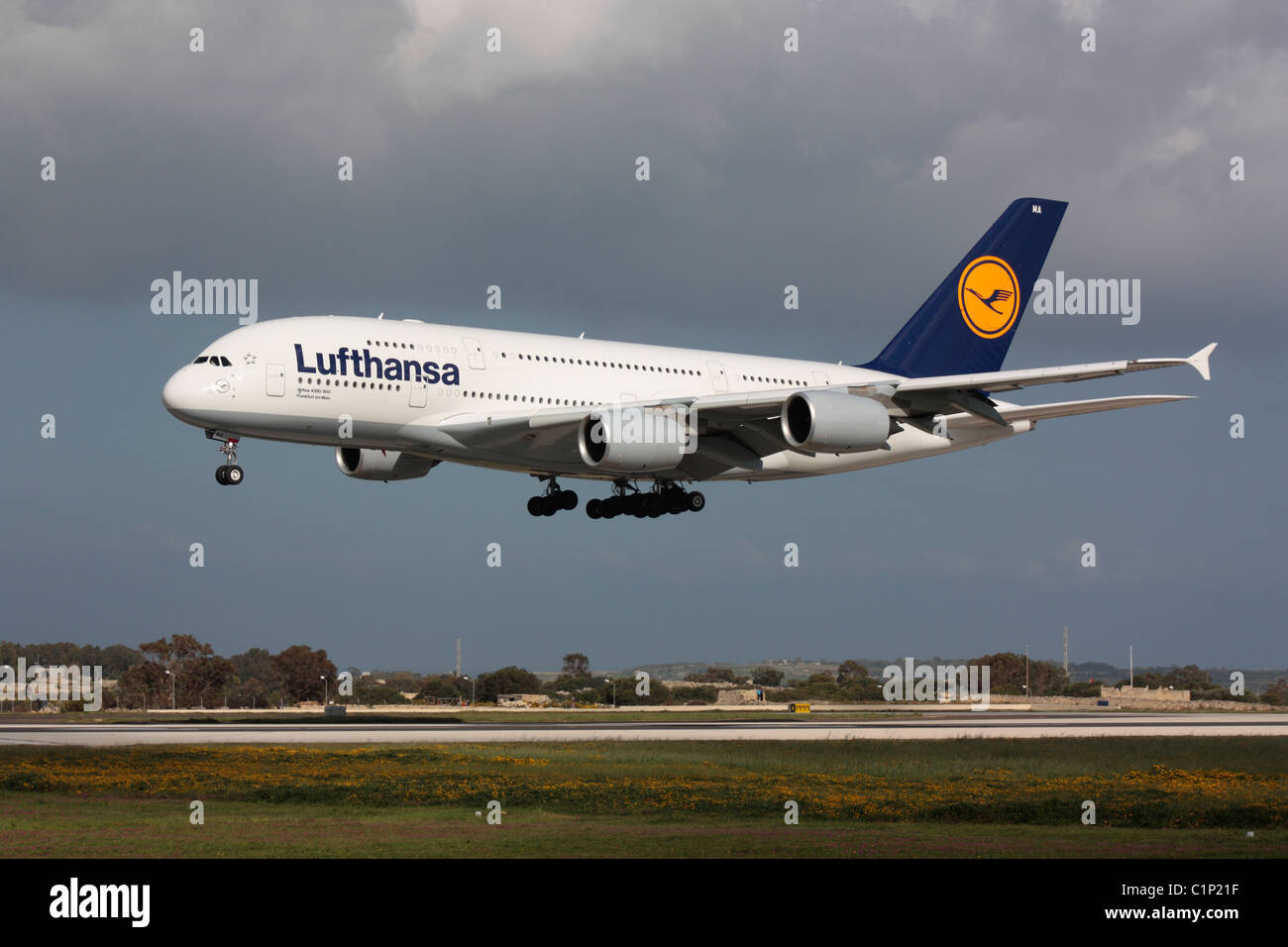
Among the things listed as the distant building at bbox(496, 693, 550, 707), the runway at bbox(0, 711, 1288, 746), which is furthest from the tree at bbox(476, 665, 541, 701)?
the runway at bbox(0, 711, 1288, 746)

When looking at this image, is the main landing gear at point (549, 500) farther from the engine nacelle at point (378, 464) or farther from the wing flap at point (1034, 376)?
the wing flap at point (1034, 376)

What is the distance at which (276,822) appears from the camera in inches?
1204

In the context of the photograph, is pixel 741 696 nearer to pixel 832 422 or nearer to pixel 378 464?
pixel 378 464

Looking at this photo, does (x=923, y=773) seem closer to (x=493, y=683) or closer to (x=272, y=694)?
(x=493, y=683)

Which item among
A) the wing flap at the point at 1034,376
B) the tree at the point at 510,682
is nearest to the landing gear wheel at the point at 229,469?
the wing flap at the point at 1034,376

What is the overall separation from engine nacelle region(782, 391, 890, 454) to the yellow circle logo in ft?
51.9

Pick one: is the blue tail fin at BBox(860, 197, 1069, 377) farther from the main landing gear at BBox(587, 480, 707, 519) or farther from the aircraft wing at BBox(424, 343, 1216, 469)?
the main landing gear at BBox(587, 480, 707, 519)

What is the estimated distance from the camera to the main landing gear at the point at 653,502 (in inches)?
2302

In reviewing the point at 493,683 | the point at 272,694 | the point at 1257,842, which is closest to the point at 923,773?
the point at 1257,842

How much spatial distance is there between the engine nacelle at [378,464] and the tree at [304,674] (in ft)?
384

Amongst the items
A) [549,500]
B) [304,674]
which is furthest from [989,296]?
[304,674]
